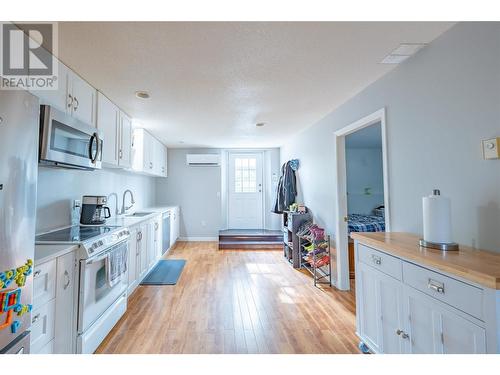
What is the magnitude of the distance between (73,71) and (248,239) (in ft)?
13.5

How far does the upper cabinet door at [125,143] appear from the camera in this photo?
9.82 feet

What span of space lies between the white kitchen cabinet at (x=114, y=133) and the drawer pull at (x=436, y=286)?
3014 mm

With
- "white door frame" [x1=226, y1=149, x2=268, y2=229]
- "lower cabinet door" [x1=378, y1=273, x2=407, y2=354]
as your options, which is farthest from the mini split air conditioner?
"lower cabinet door" [x1=378, y1=273, x2=407, y2=354]

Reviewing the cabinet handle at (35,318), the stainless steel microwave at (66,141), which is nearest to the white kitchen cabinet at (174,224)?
the stainless steel microwave at (66,141)

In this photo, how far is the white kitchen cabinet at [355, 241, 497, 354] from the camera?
3.14 ft

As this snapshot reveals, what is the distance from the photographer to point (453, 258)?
1146 millimetres

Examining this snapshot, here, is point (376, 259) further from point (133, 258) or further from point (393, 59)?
point (133, 258)

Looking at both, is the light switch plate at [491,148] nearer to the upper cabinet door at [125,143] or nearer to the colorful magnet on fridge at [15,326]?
the colorful magnet on fridge at [15,326]

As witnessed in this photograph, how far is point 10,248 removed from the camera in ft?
3.38

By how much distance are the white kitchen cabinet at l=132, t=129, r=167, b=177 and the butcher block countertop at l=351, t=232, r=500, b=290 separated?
3502 mm

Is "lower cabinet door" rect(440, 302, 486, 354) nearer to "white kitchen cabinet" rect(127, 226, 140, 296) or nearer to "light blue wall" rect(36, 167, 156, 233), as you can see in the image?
"white kitchen cabinet" rect(127, 226, 140, 296)

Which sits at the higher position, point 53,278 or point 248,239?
point 53,278
